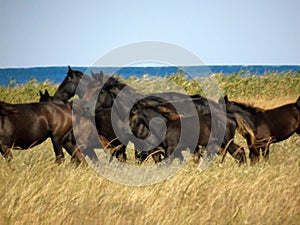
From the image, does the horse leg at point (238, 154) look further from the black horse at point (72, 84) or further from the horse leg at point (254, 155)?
the black horse at point (72, 84)

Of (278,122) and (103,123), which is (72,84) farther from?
(278,122)

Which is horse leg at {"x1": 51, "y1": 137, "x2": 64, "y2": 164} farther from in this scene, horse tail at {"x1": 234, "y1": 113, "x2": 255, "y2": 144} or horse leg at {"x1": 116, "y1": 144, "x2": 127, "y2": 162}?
horse tail at {"x1": 234, "y1": 113, "x2": 255, "y2": 144}

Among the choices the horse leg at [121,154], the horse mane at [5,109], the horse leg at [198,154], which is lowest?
the horse leg at [121,154]

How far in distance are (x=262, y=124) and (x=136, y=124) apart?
196 centimetres

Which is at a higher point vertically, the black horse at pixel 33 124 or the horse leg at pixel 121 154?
the black horse at pixel 33 124

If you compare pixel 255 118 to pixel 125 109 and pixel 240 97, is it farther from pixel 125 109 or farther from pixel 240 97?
pixel 240 97

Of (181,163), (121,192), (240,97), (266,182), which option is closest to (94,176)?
(121,192)

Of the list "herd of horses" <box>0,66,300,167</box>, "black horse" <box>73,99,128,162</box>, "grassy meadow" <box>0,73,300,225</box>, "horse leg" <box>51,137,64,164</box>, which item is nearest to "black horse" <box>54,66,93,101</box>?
"herd of horses" <box>0,66,300,167</box>

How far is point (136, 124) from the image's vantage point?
25.7 feet

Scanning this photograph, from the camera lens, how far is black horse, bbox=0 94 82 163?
7617mm

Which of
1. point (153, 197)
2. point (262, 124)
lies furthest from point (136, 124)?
point (153, 197)

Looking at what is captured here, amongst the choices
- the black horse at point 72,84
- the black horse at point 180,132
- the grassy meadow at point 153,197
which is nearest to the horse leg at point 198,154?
the black horse at point 180,132

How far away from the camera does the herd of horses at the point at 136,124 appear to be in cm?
767

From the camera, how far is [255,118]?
8.18m
